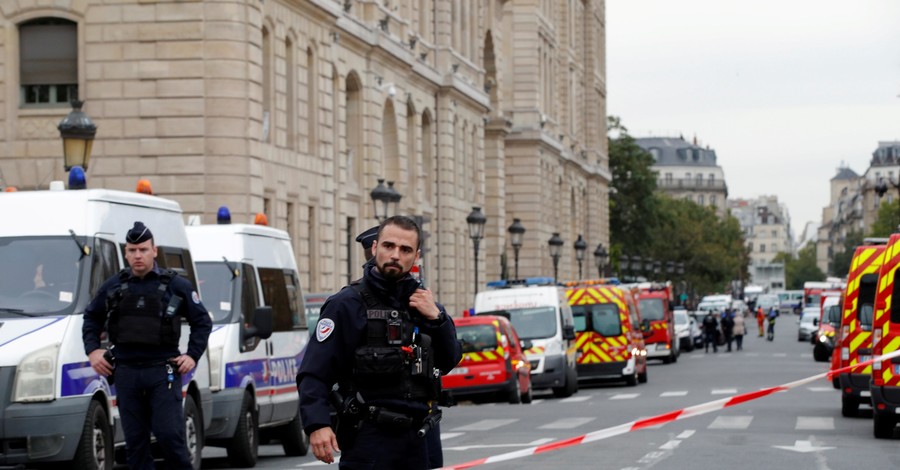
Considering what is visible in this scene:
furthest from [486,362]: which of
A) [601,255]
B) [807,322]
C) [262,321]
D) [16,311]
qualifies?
[807,322]

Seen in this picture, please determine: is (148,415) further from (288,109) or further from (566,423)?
(288,109)

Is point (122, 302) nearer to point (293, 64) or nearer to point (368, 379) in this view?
point (368, 379)

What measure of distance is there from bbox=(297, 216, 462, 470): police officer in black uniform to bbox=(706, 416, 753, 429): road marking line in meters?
15.9

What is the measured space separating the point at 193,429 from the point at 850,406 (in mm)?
12612

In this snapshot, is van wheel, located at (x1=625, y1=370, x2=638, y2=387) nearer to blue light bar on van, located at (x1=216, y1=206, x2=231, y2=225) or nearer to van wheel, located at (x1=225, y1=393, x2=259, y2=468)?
blue light bar on van, located at (x1=216, y1=206, x2=231, y2=225)

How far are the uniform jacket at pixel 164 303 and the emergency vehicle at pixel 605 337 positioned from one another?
28694 millimetres

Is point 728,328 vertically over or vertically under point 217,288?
under

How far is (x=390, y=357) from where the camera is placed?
8.56 metres

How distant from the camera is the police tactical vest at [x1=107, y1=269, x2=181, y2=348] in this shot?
1302 cm

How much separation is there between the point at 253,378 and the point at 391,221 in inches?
406

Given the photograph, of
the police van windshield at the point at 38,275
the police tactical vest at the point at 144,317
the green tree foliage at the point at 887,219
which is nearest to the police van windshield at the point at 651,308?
the police van windshield at the point at 38,275

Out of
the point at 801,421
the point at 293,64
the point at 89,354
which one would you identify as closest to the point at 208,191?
the point at 293,64

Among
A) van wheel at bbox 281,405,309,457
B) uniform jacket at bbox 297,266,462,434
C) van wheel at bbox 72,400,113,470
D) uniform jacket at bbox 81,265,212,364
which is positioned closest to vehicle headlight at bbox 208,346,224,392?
van wheel at bbox 281,405,309,457

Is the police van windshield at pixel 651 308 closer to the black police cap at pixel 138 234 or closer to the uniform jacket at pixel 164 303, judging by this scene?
the uniform jacket at pixel 164 303
